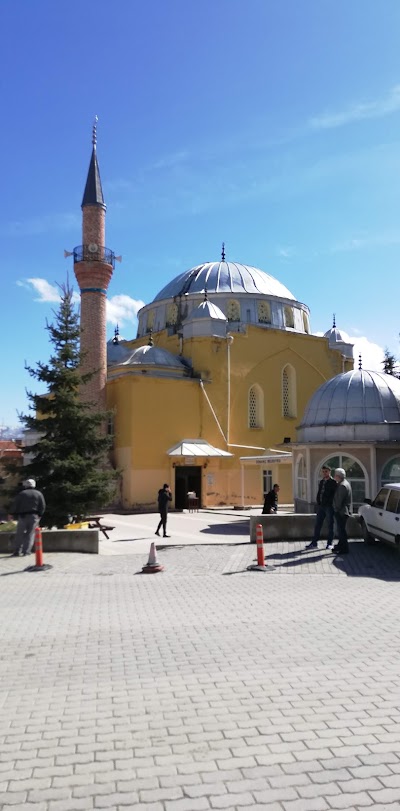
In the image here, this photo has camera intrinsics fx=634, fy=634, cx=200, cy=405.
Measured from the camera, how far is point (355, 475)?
56.6ft

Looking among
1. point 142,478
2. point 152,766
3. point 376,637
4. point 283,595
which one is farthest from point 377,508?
point 142,478

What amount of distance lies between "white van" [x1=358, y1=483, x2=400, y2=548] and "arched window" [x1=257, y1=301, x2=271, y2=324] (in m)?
25.2

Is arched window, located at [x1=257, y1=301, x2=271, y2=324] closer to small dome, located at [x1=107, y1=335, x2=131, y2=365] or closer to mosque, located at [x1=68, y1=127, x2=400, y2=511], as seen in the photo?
mosque, located at [x1=68, y1=127, x2=400, y2=511]

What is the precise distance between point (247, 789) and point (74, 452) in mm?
15538

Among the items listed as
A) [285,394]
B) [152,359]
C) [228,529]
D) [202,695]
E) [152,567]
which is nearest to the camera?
[202,695]

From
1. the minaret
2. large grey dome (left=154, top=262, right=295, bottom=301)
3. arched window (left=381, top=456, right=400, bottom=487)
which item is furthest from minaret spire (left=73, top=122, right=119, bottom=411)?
arched window (left=381, top=456, right=400, bottom=487)

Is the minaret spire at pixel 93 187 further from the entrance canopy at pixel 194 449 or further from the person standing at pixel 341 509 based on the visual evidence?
the person standing at pixel 341 509

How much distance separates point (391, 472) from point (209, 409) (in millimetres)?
15265

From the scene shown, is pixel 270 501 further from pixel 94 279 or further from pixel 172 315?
pixel 172 315

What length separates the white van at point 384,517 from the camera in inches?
436

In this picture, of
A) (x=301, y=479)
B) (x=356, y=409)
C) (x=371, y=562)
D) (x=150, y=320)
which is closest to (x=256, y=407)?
(x=150, y=320)

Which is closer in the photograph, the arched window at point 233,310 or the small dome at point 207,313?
the small dome at point 207,313

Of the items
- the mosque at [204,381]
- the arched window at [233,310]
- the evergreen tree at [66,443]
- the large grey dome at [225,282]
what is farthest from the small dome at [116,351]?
the evergreen tree at [66,443]

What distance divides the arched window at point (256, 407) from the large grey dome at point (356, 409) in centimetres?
1480
